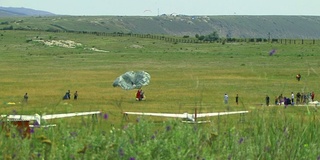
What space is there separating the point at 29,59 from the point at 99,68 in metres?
22.3

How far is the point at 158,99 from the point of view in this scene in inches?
1881

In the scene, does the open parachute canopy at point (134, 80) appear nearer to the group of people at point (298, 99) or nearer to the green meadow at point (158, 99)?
the green meadow at point (158, 99)

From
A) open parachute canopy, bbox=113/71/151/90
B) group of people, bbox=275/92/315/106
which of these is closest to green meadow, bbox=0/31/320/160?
group of people, bbox=275/92/315/106

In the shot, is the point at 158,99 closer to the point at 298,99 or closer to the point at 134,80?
the point at 134,80

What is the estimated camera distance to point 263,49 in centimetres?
11775

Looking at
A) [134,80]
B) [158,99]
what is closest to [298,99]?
[158,99]

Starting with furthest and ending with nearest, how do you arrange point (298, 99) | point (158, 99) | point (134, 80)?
point (134, 80) < point (158, 99) < point (298, 99)

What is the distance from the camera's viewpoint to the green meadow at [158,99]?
20.1 ft

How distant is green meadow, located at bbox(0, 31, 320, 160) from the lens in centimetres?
613

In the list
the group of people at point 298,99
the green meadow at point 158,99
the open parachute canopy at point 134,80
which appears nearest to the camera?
the green meadow at point 158,99

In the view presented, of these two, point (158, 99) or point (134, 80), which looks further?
point (134, 80)

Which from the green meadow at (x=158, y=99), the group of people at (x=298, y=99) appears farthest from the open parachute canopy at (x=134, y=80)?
the group of people at (x=298, y=99)

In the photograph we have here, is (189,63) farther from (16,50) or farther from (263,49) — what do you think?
(16,50)

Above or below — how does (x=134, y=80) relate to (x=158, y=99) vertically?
above
